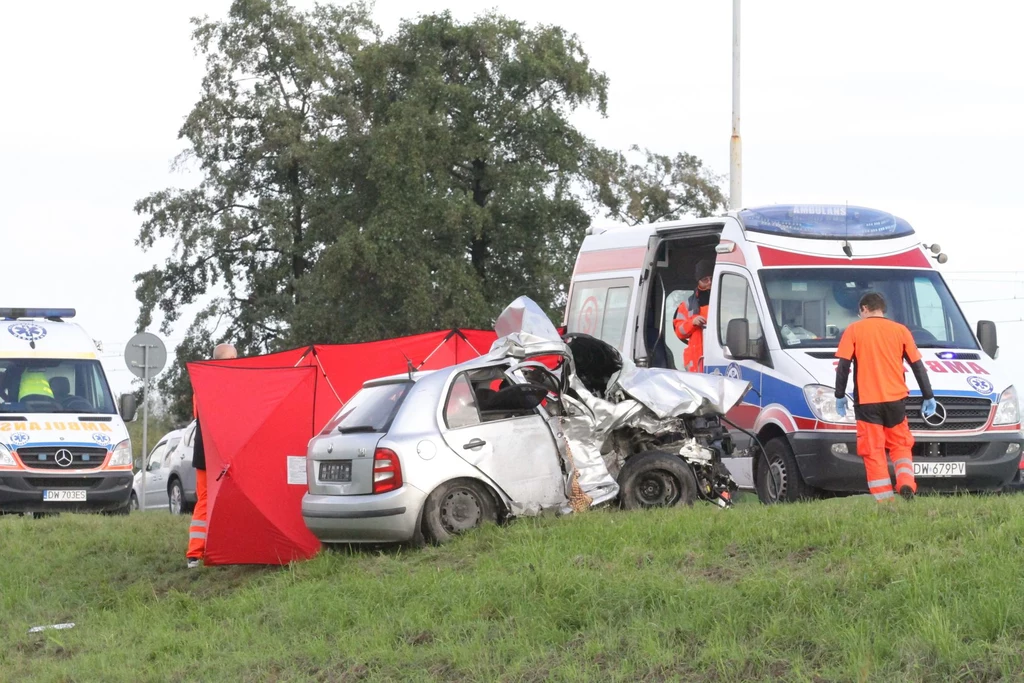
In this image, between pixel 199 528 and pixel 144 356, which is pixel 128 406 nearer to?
pixel 144 356

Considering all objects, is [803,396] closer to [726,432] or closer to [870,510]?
[726,432]

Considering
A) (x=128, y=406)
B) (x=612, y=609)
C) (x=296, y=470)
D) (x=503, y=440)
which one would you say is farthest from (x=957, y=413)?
(x=128, y=406)

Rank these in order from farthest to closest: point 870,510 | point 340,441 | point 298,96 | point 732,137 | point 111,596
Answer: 1. point 298,96
2. point 732,137
3. point 111,596
4. point 340,441
5. point 870,510

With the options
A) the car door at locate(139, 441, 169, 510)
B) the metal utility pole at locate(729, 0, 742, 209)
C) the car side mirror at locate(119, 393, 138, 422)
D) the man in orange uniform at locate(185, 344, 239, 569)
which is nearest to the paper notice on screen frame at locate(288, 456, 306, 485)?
the man in orange uniform at locate(185, 344, 239, 569)

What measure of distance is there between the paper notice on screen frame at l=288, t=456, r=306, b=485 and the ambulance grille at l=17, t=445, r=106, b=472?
22.5 feet

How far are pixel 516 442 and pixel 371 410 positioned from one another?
1201mm

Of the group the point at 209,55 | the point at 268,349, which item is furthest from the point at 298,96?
the point at 268,349

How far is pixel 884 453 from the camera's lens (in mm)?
10922

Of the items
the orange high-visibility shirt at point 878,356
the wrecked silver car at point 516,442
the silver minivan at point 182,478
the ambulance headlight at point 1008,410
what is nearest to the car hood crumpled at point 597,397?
the wrecked silver car at point 516,442

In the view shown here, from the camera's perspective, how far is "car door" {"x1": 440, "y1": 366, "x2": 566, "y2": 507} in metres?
11.4

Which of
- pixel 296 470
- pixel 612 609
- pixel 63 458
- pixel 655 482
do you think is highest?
pixel 296 470

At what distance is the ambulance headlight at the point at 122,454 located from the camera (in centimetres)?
1880

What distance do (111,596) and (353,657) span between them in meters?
4.33

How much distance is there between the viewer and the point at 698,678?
7.34 m
